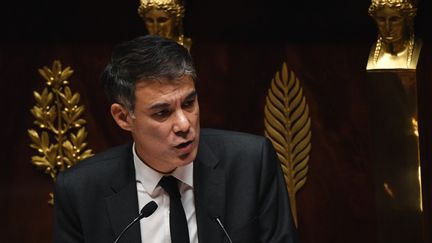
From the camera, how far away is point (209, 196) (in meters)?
1.48

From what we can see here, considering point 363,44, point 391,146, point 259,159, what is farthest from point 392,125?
point 259,159

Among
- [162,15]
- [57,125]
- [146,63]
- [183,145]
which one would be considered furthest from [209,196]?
[57,125]

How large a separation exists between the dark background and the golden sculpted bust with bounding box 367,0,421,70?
0.23 feet

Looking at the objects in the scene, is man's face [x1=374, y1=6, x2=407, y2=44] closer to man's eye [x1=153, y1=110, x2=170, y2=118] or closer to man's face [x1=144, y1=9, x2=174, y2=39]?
man's face [x1=144, y1=9, x2=174, y2=39]

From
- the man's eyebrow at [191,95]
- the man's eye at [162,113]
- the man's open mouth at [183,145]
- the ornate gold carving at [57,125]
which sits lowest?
the ornate gold carving at [57,125]

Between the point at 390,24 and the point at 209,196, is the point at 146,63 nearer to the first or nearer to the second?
the point at 209,196

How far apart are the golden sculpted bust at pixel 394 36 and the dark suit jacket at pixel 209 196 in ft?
1.12

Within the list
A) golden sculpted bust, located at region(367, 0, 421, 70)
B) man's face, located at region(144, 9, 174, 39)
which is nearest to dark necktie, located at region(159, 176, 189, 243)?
man's face, located at region(144, 9, 174, 39)

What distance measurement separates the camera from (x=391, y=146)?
68.9 inches

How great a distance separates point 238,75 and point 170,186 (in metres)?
0.45

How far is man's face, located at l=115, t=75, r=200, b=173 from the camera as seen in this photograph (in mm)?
1382

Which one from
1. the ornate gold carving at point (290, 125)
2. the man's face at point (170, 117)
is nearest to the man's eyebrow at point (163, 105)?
the man's face at point (170, 117)

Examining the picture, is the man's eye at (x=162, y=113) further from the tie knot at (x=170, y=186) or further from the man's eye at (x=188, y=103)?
the tie knot at (x=170, y=186)

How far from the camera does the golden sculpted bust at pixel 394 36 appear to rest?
1671 mm
